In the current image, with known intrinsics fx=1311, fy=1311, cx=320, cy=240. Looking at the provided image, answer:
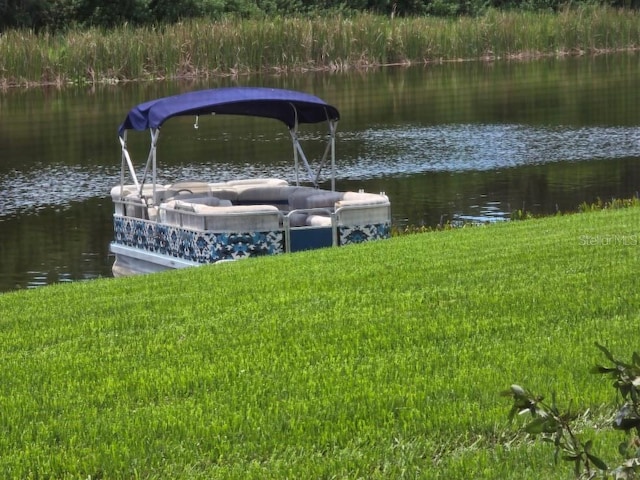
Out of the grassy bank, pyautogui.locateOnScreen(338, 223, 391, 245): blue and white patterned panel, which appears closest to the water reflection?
pyautogui.locateOnScreen(338, 223, 391, 245): blue and white patterned panel

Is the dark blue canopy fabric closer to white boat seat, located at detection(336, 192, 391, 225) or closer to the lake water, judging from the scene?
the lake water

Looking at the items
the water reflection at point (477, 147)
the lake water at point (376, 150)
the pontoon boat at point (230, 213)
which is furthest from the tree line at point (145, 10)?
the pontoon boat at point (230, 213)

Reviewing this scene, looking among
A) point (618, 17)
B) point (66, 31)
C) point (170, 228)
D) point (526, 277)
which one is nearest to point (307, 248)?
point (170, 228)

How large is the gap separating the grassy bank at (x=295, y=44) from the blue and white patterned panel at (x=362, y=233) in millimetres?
36927

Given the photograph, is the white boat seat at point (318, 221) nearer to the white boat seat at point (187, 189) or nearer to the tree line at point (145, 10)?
the white boat seat at point (187, 189)

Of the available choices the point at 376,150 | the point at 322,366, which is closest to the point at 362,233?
the point at 322,366

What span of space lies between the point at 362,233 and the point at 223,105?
3.44 m

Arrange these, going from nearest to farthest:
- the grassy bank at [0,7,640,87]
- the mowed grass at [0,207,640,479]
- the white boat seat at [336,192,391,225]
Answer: the mowed grass at [0,207,640,479]
the white boat seat at [336,192,391,225]
the grassy bank at [0,7,640,87]

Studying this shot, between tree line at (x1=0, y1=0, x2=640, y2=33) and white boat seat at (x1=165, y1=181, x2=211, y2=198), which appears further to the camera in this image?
tree line at (x1=0, y1=0, x2=640, y2=33)

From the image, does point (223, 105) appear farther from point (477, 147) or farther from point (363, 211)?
point (477, 147)

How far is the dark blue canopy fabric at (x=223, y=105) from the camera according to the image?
18719 mm

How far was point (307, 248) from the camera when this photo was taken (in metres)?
17.0

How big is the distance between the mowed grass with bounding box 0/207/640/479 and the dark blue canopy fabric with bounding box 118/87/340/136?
21.3 feet

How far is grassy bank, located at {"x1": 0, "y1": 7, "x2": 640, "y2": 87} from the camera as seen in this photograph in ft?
173
